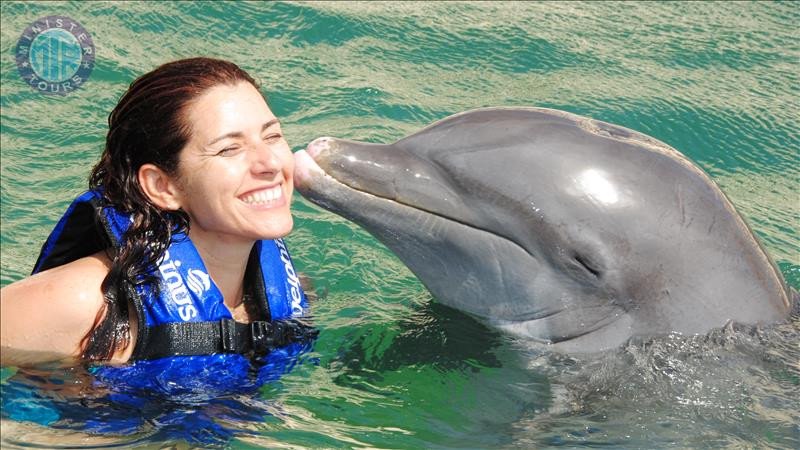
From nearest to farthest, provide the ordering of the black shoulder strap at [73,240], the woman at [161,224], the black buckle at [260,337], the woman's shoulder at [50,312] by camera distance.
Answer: the woman's shoulder at [50,312] < the woman at [161,224] < the black shoulder strap at [73,240] < the black buckle at [260,337]

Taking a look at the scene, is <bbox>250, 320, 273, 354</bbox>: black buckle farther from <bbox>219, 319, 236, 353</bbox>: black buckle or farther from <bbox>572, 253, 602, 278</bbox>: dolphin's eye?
<bbox>572, 253, 602, 278</bbox>: dolphin's eye

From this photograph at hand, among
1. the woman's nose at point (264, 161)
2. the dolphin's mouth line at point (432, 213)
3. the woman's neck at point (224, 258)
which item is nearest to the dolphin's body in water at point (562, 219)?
the dolphin's mouth line at point (432, 213)

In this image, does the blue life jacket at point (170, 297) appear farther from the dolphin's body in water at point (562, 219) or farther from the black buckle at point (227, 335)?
the dolphin's body in water at point (562, 219)

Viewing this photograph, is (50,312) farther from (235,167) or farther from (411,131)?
(411,131)

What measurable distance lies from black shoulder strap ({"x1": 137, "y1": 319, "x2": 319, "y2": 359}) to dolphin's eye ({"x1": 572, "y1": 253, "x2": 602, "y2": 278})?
1.57 metres

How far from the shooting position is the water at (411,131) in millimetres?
5078

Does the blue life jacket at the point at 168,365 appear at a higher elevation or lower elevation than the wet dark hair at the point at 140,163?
lower

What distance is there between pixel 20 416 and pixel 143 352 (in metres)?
0.59

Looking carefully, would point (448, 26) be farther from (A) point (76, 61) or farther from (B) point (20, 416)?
(B) point (20, 416)

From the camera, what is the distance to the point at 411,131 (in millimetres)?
9125

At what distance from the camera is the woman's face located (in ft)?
16.2

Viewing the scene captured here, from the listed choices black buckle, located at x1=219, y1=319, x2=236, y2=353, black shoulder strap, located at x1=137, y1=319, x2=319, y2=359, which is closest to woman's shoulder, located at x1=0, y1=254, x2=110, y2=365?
black shoulder strap, located at x1=137, y1=319, x2=319, y2=359

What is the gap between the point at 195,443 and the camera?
490 centimetres

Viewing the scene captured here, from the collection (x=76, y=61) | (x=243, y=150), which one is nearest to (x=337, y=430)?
(x=243, y=150)
